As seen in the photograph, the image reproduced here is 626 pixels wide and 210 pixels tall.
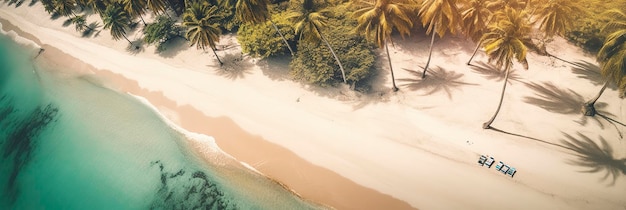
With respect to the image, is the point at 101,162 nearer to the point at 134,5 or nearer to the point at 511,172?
the point at 134,5

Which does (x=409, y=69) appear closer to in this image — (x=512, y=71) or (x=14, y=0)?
(x=512, y=71)

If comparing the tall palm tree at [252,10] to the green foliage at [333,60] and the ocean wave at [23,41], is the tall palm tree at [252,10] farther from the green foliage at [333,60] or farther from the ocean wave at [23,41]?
the ocean wave at [23,41]

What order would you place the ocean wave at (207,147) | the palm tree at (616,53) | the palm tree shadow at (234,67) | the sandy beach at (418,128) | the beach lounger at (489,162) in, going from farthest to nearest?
the palm tree shadow at (234,67) < the ocean wave at (207,147) < the beach lounger at (489,162) < the sandy beach at (418,128) < the palm tree at (616,53)

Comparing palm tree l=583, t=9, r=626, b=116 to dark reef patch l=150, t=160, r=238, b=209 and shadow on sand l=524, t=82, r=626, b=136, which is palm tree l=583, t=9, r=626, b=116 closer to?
shadow on sand l=524, t=82, r=626, b=136

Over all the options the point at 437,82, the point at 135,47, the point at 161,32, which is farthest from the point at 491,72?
the point at 135,47

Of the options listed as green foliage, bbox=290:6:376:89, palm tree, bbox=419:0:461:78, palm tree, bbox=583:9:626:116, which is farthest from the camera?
green foliage, bbox=290:6:376:89

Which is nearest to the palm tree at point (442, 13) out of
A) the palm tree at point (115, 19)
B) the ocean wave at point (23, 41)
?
the palm tree at point (115, 19)

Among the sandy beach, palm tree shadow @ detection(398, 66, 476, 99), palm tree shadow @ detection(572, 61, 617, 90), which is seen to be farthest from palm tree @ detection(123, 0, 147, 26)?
palm tree shadow @ detection(572, 61, 617, 90)
